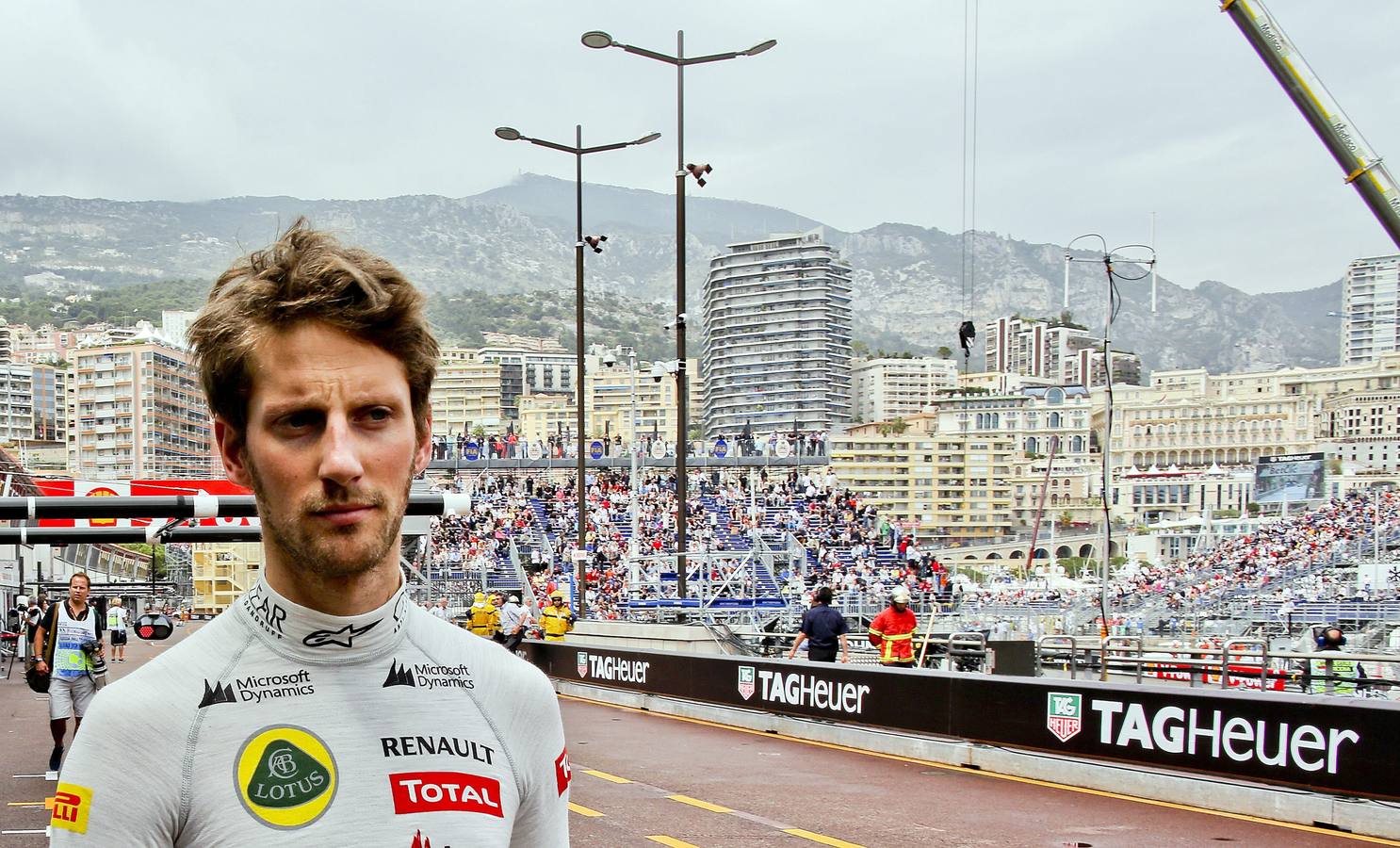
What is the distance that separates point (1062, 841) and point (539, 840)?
28.3ft

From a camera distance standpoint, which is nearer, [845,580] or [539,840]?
[539,840]

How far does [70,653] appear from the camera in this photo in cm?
1270

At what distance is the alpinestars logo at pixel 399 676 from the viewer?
1.90 metres

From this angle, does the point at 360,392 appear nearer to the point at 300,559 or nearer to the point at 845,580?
the point at 300,559

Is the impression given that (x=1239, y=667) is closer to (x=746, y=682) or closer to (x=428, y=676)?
(x=746, y=682)

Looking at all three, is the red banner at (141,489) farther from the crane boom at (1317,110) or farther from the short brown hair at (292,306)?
the crane boom at (1317,110)

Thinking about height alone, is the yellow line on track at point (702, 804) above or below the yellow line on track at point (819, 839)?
below

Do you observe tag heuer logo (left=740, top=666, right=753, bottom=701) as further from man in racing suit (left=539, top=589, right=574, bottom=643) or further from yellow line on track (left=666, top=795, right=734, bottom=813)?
man in racing suit (left=539, top=589, right=574, bottom=643)

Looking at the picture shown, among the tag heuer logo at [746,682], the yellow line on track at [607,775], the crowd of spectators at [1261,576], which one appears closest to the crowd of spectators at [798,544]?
the crowd of spectators at [1261,576]

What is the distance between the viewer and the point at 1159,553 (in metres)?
173

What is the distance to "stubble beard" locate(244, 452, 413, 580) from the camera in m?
1.85

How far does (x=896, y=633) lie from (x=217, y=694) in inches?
622

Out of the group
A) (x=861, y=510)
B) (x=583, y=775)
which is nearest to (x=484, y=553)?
(x=861, y=510)

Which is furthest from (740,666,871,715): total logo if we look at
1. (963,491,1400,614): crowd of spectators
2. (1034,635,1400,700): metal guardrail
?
(963,491,1400,614): crowd of spectators
